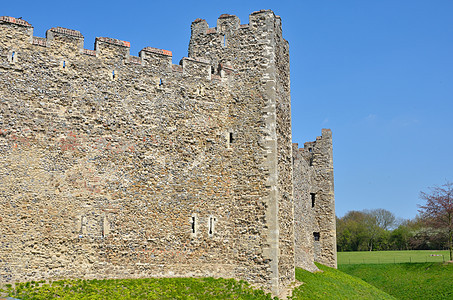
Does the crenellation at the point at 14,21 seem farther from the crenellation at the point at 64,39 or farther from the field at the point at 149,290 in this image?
the field at the point at 149,290

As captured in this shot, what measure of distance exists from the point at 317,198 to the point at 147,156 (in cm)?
1815

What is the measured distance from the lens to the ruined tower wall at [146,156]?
47.2ft

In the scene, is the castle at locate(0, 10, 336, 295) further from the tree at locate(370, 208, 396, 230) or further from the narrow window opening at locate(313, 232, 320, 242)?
the tree at locate(370, 208, 396, 230)

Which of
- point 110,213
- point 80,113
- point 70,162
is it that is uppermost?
point 80,113

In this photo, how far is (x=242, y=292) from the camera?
1590cm

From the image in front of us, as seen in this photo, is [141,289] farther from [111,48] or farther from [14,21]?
[14,21]

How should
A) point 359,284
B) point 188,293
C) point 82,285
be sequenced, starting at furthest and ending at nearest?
point 359,284 → point 188,293 → point 82,285

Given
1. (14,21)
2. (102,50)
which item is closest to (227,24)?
(102,50)

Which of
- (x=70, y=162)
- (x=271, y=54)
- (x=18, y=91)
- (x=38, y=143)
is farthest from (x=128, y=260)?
(x=271, y=54)

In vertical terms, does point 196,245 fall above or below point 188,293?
above

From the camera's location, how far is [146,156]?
54.0ft

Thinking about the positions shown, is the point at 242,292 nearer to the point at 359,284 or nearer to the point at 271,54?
the point at 271,54

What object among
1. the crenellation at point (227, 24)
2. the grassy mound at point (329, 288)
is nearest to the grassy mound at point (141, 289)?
the grassy mound at point (329, 288)

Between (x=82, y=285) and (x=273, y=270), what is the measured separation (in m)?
6.67
